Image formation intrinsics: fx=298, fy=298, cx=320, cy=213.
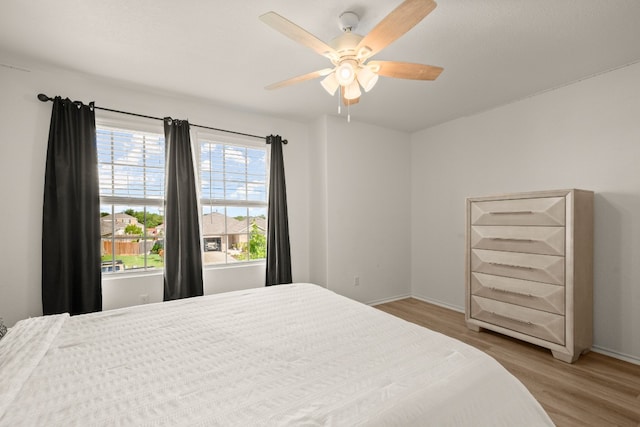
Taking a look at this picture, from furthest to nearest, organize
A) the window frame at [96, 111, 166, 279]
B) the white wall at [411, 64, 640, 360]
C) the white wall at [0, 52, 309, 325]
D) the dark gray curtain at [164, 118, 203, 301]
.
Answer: the dark gray curtain at [164, 118, 203, 301], the window frame at [96, 111, 166, 279], the white wall at [411, 64, 640, 360], the white wall at [0, 52, 309, 325]

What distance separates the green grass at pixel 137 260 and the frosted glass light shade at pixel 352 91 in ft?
8.29

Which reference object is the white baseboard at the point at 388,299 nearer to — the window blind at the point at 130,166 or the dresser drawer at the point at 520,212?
the dresser drawer at the point at 520,212

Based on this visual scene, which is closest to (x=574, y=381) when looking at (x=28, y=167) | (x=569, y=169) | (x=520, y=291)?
(x=520, y=291)

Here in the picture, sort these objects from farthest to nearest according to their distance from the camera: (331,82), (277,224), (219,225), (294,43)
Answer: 1. (277,224)
2. (219,225)
3. (294,43)
4. (331,82)

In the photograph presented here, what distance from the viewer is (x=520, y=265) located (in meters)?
2.73

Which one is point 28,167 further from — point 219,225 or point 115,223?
point 219,225

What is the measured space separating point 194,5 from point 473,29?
1799 millimetres

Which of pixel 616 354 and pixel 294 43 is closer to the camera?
pixel 294 43

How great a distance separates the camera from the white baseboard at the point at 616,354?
2479mm

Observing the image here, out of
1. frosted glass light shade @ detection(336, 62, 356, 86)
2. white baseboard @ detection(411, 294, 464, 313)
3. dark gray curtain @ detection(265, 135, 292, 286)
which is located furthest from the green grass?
white baseboard @ detection(411, 294, 464, 313)

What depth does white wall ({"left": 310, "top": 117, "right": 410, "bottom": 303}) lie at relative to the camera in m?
3.76

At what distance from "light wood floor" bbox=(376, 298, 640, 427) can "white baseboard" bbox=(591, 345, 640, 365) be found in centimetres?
6

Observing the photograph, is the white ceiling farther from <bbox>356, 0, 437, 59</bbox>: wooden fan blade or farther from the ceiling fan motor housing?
<bbox>356, 0, 437, 59</bbox>: wooden fan blade

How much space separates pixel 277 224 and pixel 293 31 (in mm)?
2419
